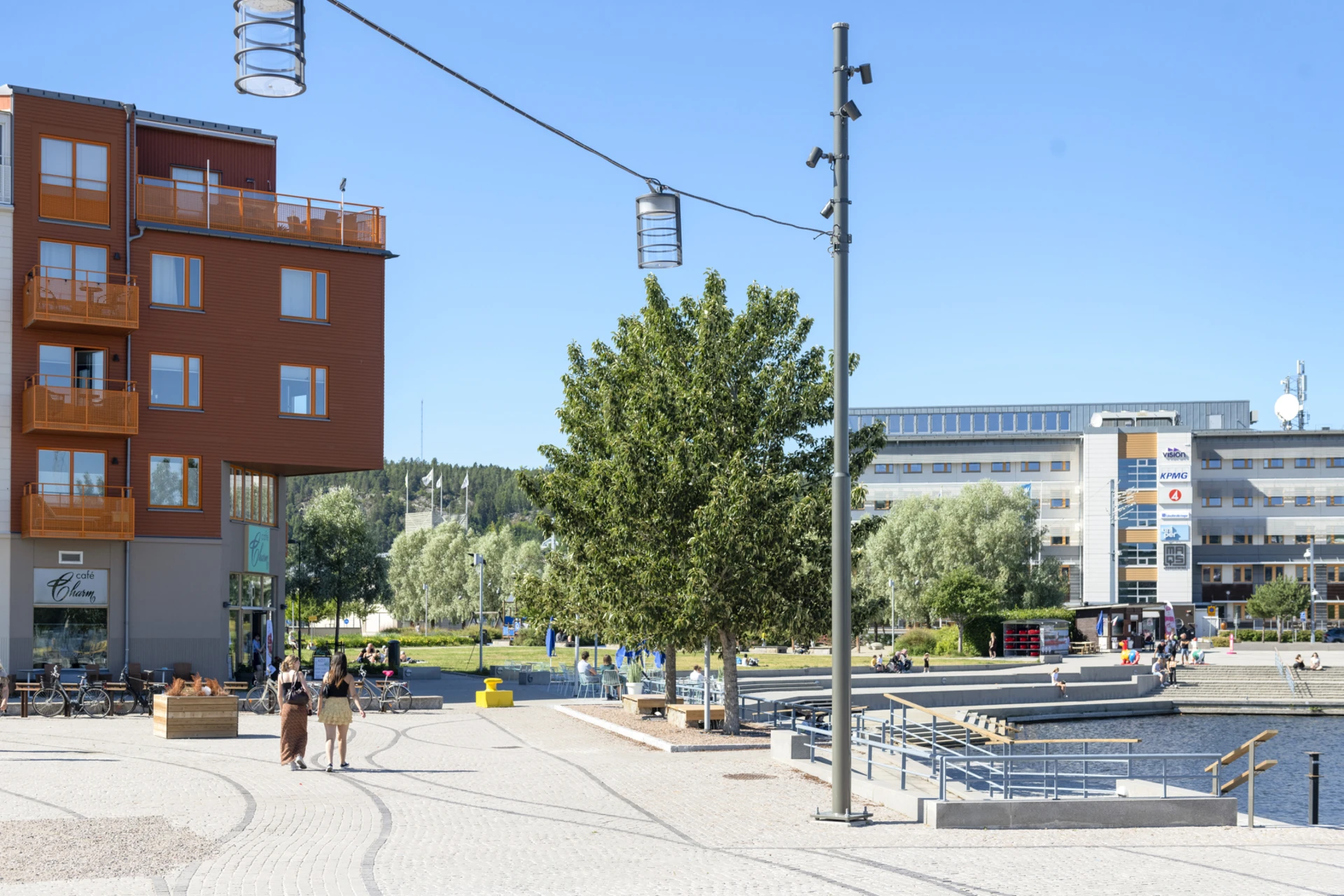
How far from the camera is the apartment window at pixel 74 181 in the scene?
123 ft

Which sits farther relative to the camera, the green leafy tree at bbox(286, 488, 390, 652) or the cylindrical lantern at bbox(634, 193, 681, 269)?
the green leafy tree at bbox(286, 488, 390, 652)

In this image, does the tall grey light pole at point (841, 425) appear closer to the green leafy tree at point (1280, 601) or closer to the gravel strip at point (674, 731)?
the gravel strip at point (674, 731)

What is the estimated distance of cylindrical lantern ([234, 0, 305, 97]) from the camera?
29.8ft

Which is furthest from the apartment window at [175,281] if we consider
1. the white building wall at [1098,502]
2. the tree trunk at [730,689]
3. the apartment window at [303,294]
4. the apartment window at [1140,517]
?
the apartment window at [1140,517]

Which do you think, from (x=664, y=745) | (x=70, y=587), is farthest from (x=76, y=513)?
(x=664, y=745)

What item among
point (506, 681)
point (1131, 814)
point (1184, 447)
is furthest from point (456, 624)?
point (1131, 814)

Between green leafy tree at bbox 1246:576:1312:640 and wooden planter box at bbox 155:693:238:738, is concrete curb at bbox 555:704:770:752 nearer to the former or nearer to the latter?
wooden planter box at bbox 155:693:238:738

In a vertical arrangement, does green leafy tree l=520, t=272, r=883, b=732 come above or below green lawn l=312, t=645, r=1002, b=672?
above

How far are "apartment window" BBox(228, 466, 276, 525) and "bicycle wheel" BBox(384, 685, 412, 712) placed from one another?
32.9 ft

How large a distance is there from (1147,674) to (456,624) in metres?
109

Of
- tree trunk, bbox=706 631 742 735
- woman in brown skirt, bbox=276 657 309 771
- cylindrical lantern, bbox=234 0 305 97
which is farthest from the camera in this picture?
tree trunk, bbox=706 631 742 735

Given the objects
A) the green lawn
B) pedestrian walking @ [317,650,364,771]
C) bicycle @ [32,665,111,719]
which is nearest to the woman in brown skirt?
pedestrian walking @ [317,650,364,771]

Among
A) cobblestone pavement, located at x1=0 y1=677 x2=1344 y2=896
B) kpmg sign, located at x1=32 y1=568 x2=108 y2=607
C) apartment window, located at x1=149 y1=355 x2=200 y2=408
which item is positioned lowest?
cobblestone pavement, located at x1=0 y1=677 x2=1344 y2=896

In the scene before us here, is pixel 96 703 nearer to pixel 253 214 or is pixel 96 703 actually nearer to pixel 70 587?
pixel 70 587
